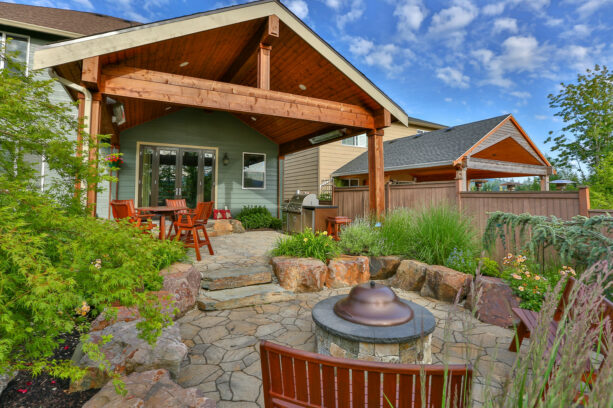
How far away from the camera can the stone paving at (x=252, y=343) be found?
2207 millimetres

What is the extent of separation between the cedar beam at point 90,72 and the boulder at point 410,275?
522 centimetres

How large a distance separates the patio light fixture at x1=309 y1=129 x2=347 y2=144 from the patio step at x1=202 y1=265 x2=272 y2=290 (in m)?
4.19

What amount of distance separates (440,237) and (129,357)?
4260 mm

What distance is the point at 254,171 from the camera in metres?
9.98

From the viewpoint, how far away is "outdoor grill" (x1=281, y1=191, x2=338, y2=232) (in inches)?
281

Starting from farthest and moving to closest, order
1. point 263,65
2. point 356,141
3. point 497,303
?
point 356,141, point 263,65, point 497,303

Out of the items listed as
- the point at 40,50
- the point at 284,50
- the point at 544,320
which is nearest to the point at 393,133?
the point at 284,50

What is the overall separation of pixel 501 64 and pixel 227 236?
22.6 m

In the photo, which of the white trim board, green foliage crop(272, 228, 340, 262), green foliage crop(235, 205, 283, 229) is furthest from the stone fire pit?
green foliage crop(235, 205, 283, 229)

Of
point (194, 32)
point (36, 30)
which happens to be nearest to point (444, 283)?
point (194, 32)

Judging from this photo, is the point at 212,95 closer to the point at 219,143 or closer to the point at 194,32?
the point at 194,32

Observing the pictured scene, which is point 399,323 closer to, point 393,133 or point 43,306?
point 43,306

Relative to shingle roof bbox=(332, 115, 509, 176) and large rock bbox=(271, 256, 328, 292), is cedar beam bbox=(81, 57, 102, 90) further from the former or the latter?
shingle roof bbox=(332, 115, 509, 176)

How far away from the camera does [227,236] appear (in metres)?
7.80
